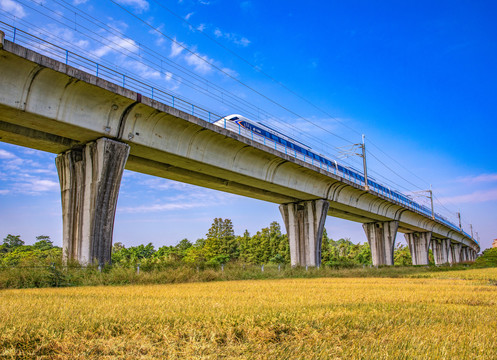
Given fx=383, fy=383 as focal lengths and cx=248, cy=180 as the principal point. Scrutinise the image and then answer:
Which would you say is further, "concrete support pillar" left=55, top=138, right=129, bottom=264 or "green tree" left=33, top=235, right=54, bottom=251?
"green tree" left=33, top=235, right=54, bottom=251

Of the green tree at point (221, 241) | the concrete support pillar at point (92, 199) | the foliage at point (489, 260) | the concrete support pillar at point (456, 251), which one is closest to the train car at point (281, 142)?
the concrete support pillar at point (92, 199)

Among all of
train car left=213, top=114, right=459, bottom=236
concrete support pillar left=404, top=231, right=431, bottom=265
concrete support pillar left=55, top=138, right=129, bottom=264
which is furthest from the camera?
concrete support pillar left=404, top=231, right=431, bottom=265

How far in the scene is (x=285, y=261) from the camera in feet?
211

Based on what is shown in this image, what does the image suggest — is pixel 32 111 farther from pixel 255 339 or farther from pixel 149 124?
pixel 255 339

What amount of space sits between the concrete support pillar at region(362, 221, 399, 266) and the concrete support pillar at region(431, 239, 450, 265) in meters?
38.8

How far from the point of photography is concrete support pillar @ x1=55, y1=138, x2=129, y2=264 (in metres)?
17.3

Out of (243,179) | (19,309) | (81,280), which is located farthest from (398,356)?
(243,179)

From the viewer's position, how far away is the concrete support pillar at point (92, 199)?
1731 centimetres

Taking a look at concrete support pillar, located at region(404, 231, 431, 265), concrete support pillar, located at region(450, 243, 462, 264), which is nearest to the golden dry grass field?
concrete support pillar, located at region(404, 231, 431, 265)

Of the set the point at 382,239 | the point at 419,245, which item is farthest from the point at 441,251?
the point at 382,239

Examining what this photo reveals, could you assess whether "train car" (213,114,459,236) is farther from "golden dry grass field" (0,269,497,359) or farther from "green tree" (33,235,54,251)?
"green tree" (33,235,54,251)

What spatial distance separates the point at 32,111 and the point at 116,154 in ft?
12.9

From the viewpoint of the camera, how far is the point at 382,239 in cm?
4938

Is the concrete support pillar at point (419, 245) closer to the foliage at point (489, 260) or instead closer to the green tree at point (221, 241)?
the foliage at point (489, 260)
